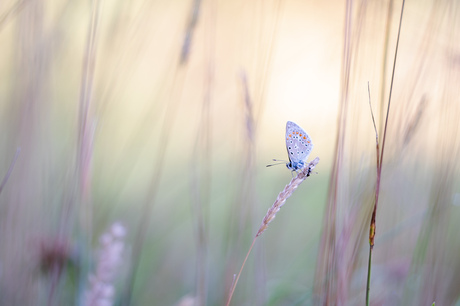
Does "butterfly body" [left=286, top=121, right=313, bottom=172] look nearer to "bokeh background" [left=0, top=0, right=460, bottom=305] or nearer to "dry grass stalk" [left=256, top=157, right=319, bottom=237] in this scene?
"bokeh background" [left=0, top=0, right=460, bottom=305]

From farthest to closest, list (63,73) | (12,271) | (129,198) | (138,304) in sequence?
(129,198) < (63,73) < (138,304) < (12,271)

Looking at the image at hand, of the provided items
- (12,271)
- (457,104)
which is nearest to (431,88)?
(457,104)

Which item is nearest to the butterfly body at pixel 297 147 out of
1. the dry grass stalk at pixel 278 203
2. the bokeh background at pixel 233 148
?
the bokeh background at pixel 233 148

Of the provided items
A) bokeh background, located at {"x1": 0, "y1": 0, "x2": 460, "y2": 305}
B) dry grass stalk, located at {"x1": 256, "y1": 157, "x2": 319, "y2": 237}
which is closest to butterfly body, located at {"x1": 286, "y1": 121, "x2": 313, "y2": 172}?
bokeh background, located at {"x1": 0, "y1": 0, "x2": 460, "y2": 305}

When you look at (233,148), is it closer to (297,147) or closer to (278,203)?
(297,147)

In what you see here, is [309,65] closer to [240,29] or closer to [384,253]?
[240,29]

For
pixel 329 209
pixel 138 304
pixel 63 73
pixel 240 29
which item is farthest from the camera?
pixel 240 29
